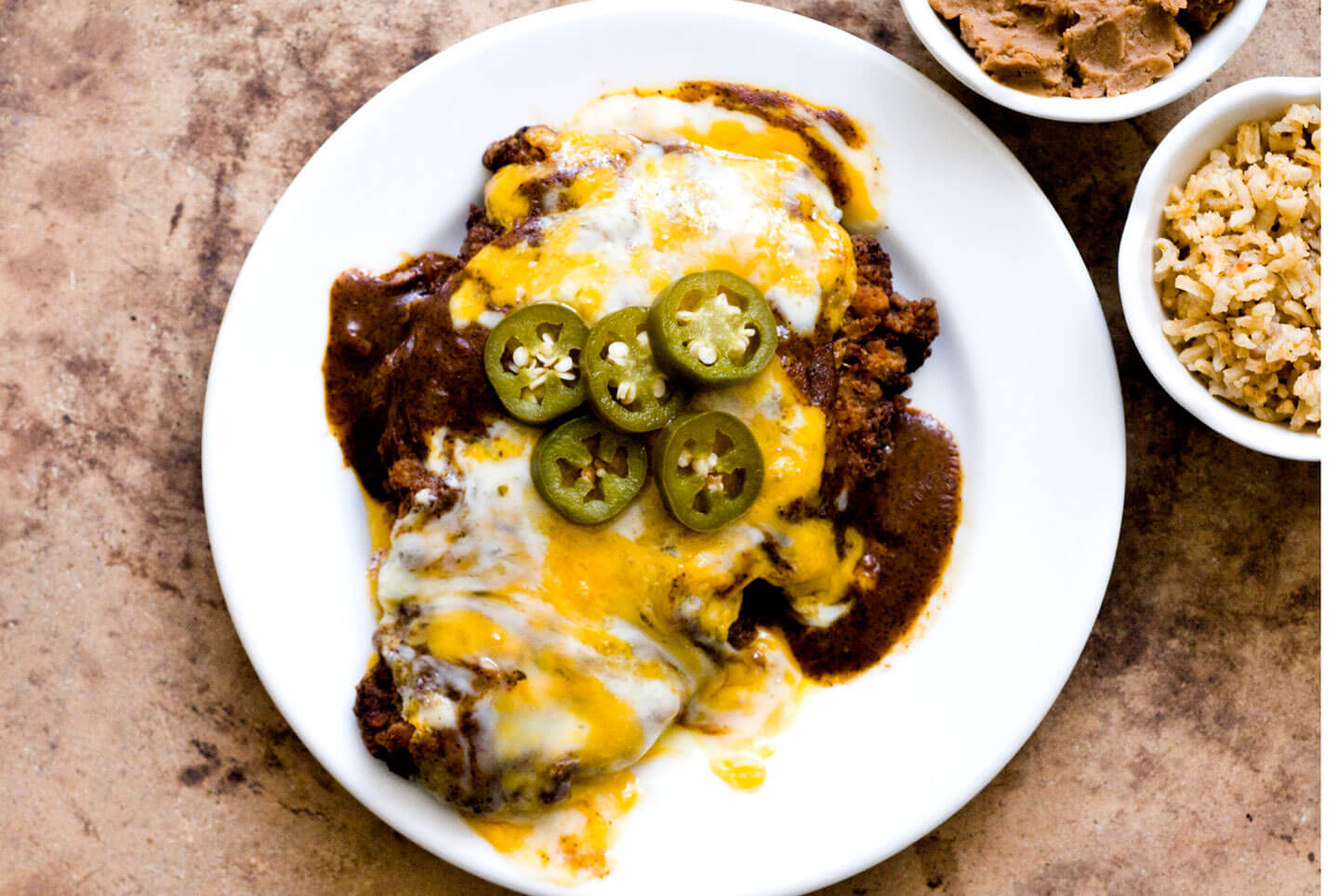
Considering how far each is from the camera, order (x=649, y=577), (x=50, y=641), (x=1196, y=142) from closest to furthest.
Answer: (x=649, y=577) < (x=1196, y=142) < (x=50, y=641)

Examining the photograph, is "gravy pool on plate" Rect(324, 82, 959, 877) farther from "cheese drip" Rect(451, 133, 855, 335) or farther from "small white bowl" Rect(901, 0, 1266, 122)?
"small white bowl" Rect(901, 0, 1266, 122)

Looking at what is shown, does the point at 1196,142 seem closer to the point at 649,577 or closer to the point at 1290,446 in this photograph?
the point at 1290,446

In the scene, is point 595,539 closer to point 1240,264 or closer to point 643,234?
point 643,234

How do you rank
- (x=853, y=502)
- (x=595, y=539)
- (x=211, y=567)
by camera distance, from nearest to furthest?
(x=595, y=539)
(x=853, y=502)
(x=211, y=567)

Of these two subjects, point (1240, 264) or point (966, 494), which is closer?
point (1240, 264)

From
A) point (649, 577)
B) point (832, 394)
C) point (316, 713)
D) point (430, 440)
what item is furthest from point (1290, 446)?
point (316, 713)

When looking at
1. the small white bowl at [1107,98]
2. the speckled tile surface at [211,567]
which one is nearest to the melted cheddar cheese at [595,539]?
the small white bowl at [1107,98]

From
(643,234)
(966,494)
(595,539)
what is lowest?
(966,494)

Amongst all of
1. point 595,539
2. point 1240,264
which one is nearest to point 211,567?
point 595,539
